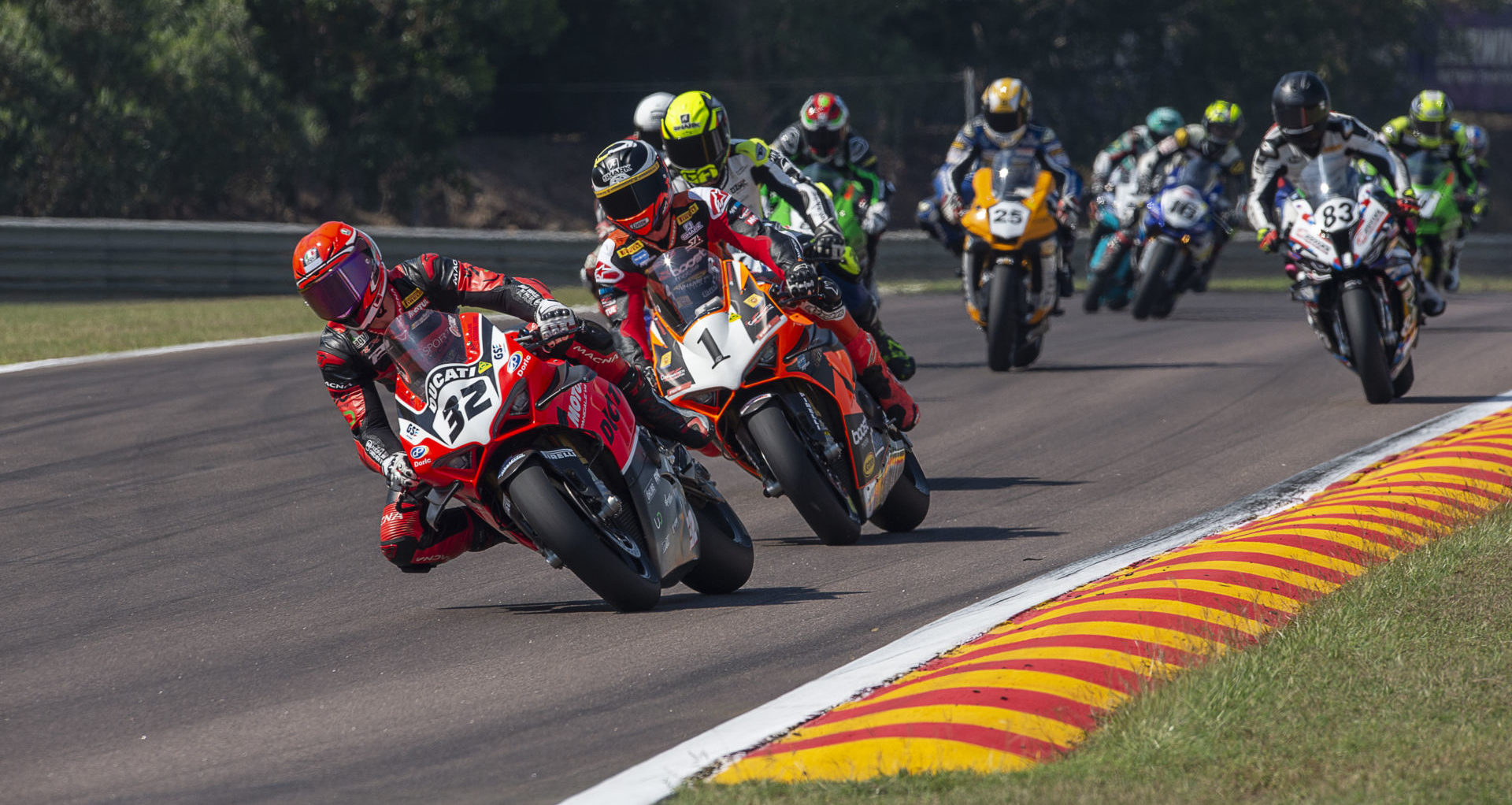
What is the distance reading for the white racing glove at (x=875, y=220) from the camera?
13281 mm

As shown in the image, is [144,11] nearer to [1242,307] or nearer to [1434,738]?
[1242,307]

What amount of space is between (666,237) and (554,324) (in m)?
1.57

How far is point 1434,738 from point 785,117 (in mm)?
22796

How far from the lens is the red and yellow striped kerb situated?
4480 millimetres

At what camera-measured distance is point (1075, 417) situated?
463 inches

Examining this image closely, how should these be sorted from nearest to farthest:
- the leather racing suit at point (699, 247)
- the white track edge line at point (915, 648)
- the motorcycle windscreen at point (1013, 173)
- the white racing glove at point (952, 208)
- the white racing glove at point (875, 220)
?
the white track edge line at point (915, 648) < the leather racing suit at point (699, 247) < the white racing glove at point (875, 220) < the motorcycle windscreen at point (1013, 173) < the white racing glove at point (952, 208)

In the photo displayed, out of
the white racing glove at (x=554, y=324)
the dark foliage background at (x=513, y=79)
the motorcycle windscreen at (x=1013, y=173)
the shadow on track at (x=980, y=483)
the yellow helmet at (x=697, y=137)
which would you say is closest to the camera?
the white racing glove at (x=554, y=324)

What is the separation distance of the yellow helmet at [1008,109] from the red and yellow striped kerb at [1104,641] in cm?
652

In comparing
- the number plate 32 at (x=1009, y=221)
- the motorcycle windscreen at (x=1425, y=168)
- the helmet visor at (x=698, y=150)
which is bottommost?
the motorcycle windscreen at (x=1425, y=168)

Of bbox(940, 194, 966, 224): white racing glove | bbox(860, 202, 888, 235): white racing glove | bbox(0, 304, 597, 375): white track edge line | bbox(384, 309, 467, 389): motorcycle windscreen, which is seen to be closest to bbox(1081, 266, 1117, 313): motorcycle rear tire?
bbox(940, 194, 966, 224): white racing glove

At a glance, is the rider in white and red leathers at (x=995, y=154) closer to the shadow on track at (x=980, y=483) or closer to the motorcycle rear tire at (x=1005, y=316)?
the motorcycle rear tire at (x=1005, y=316)

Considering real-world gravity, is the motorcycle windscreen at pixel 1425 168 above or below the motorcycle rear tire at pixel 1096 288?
above

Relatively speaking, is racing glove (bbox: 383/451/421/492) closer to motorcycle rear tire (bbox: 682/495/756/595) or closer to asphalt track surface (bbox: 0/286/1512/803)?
asphalt track surface (bbox: 0/286/1512/803)

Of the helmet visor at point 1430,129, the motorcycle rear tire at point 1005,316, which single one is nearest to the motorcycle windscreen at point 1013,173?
the motorcycle rear tire at point 1005,316
